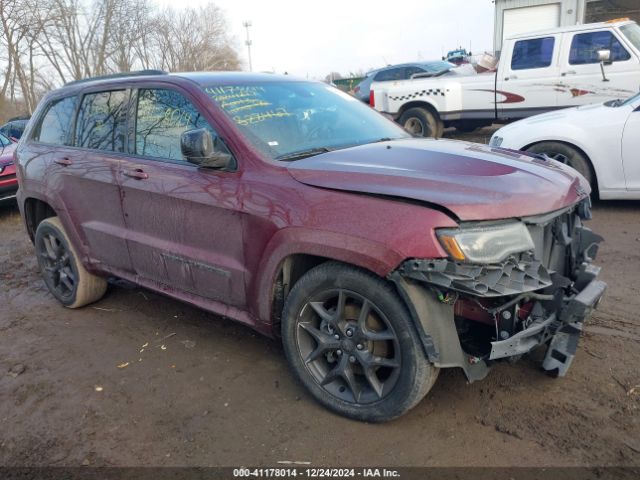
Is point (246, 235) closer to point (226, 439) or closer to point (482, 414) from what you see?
point (226, 439)

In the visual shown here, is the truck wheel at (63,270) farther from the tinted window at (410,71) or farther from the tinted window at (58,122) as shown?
the tinted window at (410,71)

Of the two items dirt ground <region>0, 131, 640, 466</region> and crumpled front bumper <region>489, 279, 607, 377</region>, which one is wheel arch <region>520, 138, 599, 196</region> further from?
crumpled front bumper <region>489, 279, 607, 377</region>

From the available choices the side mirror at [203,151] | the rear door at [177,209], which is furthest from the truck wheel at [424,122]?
the side mirror at [203,151]

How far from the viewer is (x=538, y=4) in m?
19.6

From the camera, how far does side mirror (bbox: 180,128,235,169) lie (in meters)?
2.91

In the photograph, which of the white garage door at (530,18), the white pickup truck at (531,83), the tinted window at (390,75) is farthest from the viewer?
the white garage door at (530,18)

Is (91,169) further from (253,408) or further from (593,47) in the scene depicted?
(593,47)

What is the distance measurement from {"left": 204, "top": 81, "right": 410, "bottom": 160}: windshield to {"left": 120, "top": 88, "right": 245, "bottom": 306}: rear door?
24 cm

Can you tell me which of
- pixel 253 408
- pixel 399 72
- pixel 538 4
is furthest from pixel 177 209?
pixel 538 4

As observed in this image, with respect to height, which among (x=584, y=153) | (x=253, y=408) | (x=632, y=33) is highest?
(x=632, y=33)

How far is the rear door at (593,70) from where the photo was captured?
8.30 meters

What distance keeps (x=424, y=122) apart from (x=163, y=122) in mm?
8098

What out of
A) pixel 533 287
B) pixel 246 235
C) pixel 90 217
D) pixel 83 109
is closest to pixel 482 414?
pixel 533 287

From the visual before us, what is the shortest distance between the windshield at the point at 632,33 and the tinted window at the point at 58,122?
826 cm
